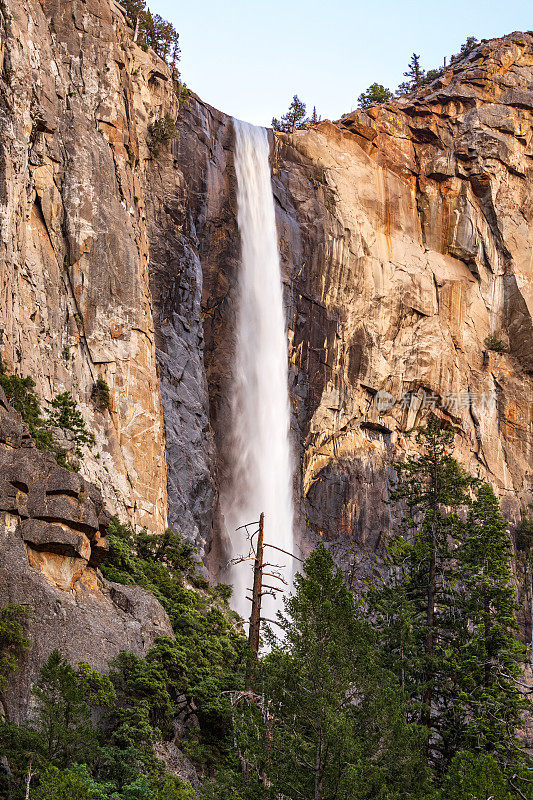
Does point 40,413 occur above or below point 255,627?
above

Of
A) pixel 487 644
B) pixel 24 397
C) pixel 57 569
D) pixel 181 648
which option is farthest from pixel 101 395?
pixel 487 644

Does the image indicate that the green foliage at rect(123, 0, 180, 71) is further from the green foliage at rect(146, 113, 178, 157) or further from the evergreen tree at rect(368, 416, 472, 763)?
the evergreen tree at rect(368, 416, 472, 763)

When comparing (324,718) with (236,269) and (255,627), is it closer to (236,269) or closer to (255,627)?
(255,627)

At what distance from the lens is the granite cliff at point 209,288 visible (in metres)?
25.8

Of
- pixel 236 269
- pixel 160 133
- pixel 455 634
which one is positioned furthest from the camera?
pixel 236 269

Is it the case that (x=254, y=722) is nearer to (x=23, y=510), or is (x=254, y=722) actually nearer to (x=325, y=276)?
(x=23, y=510)

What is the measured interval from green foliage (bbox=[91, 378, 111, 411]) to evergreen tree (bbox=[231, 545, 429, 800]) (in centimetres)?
1540

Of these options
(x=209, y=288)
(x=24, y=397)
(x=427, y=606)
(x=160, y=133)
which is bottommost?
(x=427, y=606)

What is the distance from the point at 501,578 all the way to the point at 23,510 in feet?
45.1

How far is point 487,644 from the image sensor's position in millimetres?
22781

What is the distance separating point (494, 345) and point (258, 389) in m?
19.8

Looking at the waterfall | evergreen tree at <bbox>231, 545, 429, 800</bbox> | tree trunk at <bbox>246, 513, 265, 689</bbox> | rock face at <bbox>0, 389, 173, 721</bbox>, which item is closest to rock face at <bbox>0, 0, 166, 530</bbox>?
rock face at <bbox>0, 389, 173, 721</bbox>

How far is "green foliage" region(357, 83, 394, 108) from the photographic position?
67.4 metres

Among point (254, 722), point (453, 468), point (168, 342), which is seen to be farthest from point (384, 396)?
point (254, 722)
